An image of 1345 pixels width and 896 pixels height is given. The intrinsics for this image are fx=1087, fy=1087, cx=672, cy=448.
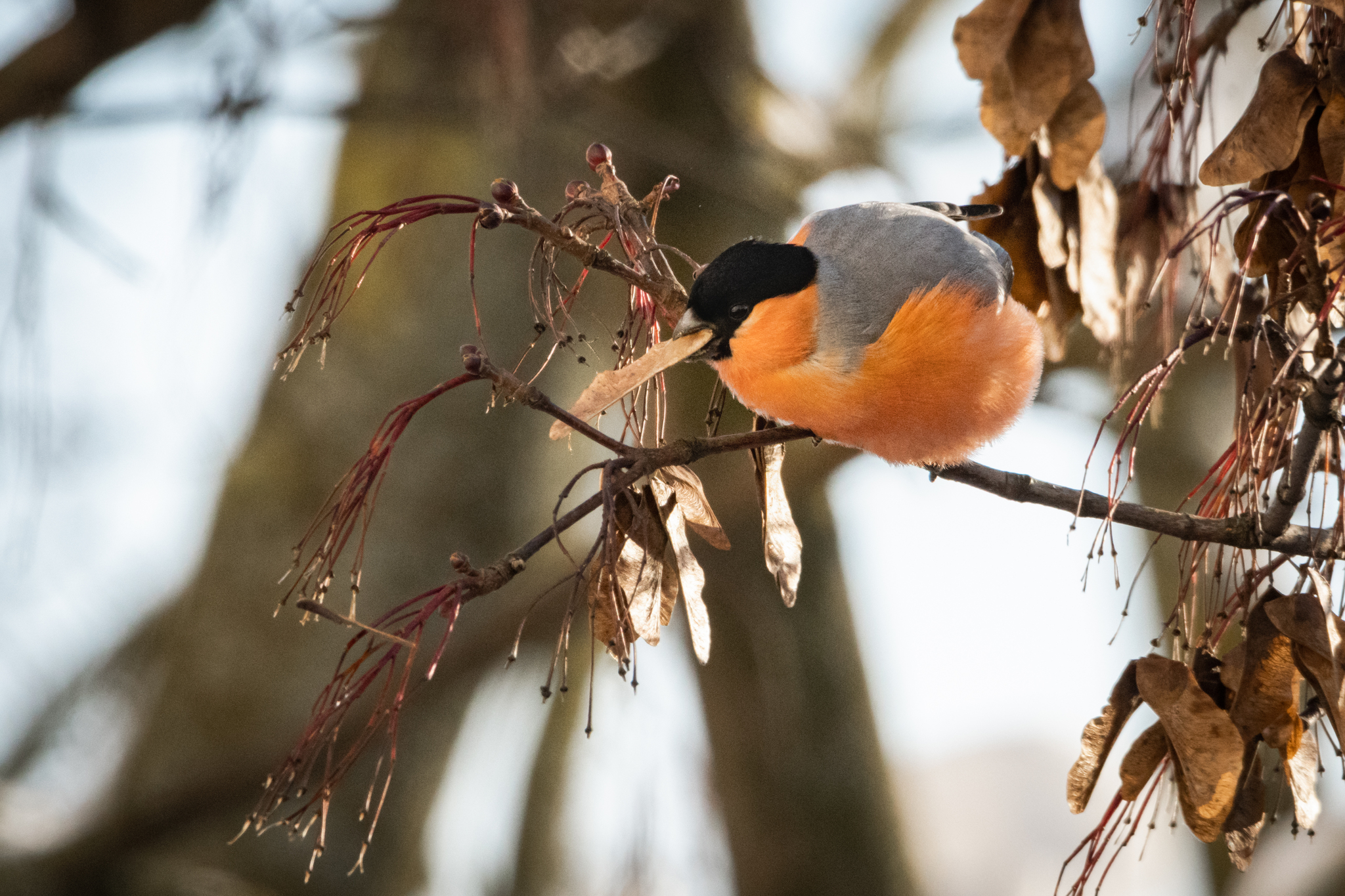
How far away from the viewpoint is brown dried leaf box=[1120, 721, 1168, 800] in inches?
35.9

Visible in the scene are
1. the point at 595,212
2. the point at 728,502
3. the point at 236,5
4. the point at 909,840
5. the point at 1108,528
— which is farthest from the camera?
the point at 909,840

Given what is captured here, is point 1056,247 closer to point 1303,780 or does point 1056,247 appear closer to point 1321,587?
point 1321,587

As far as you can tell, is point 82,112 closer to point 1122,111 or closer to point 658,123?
point 658,123

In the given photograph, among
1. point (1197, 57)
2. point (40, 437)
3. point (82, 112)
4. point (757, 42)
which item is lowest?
point (40, 437)

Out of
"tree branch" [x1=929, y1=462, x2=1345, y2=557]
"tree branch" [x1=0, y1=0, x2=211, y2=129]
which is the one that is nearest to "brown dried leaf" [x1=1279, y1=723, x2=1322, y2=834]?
"tree branch" [x1=929, y1=462, x2=1345, y2=557]

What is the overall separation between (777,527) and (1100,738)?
342mm

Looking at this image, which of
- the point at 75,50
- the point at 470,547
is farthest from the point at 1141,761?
the point at 75,50

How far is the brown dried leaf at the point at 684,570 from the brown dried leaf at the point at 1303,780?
48 cm

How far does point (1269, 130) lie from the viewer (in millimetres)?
897

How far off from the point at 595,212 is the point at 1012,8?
1.38 ft

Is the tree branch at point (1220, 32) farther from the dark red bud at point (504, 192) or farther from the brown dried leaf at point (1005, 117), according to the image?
the dark red bud at point (504, 192)

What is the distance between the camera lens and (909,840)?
2527 mm

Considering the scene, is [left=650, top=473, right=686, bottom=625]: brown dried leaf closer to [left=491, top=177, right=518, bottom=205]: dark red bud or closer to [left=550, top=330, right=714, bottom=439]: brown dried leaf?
[left=550, top=330, right=714, bottom=439]: brown dried leaf

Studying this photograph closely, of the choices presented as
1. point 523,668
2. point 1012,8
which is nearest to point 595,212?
point 1012,8
